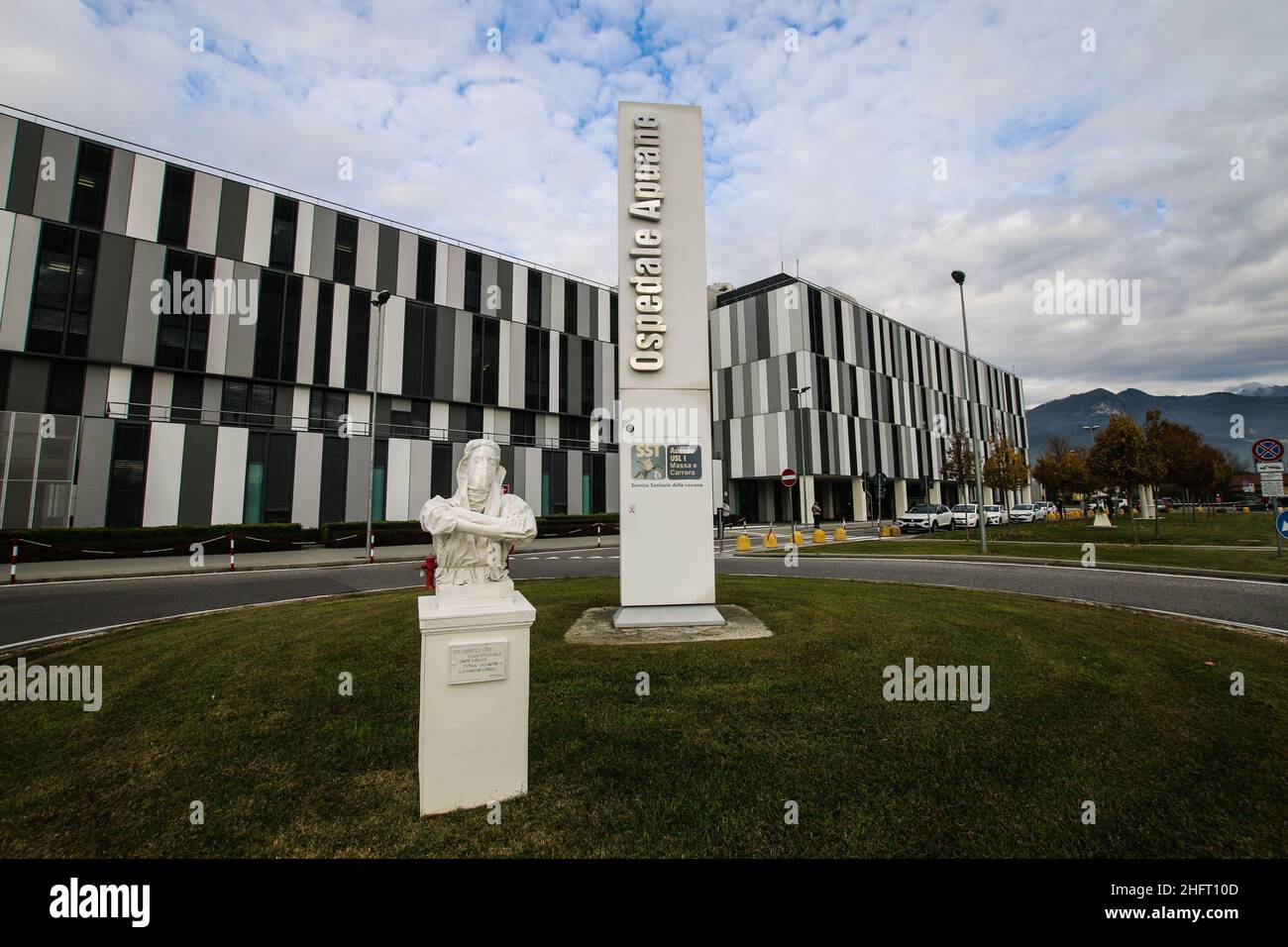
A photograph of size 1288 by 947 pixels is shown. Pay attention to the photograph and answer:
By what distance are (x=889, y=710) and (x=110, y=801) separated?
5438 millimetres

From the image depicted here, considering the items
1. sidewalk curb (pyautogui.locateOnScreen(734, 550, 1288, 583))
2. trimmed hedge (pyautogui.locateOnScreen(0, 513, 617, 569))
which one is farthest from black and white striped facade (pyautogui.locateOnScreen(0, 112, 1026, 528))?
sidewalk curb (pyautogui.locateOnScreen(734, 550, 1288, 583))

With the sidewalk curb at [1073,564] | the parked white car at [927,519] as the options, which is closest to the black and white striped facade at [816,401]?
the parked white car at [927,519]

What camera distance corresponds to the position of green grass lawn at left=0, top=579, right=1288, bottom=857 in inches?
115

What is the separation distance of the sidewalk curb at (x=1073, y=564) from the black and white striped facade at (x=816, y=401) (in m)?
19.9

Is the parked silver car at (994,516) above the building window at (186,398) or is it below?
below

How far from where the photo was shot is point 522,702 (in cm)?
342

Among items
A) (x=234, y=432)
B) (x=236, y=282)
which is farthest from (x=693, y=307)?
(x=236, y=282)

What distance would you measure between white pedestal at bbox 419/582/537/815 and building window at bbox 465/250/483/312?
32623mm

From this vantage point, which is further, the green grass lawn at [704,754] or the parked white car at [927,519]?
the parked white car at [927,519]

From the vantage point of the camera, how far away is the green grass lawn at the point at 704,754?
9.60 feet

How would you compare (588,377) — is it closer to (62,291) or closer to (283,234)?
(283,234)

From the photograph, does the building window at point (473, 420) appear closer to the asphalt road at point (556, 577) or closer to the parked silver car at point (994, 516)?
the asphalt road at point (556, 577)

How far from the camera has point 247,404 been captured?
1039 inches

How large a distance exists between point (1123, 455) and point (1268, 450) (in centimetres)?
901
